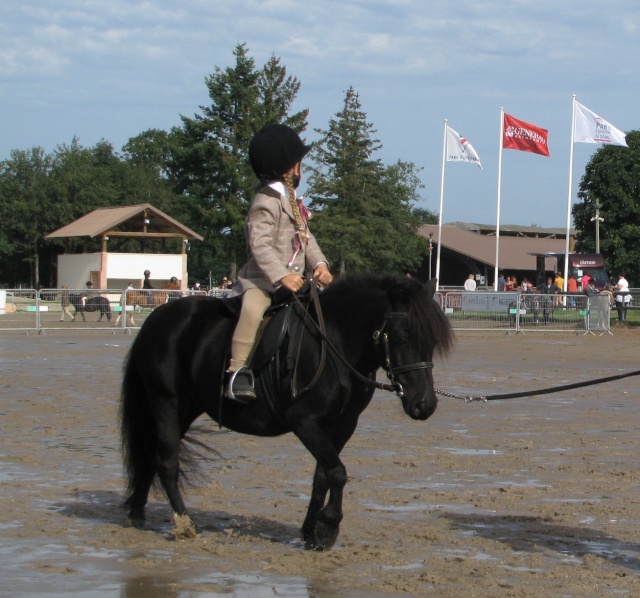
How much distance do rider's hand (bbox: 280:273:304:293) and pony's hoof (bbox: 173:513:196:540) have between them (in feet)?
5.16

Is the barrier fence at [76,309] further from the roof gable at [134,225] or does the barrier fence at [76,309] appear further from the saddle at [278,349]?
the roof gable at [134,225]

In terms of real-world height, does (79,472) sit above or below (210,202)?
below

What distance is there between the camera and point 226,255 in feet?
283

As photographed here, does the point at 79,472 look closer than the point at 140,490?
No

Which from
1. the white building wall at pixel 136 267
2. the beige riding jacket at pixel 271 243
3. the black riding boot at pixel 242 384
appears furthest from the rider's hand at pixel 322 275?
the white building wall at pixel 136 267

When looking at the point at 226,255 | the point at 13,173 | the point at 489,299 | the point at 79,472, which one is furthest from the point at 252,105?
the point at 79,472

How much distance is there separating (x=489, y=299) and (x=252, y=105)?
49.0 metres

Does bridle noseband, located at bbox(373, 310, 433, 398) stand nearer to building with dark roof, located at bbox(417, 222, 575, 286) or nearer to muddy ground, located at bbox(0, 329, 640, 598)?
muddy ground, located at bbox(0, 329, 640, 598)

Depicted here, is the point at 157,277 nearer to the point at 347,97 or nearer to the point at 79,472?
the point at 347,97

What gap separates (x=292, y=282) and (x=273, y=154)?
0.89 meters

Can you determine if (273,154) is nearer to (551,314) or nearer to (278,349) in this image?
(278,349)

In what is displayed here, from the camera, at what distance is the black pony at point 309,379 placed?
19.8 ft

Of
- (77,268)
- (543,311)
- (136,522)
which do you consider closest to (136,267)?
(77,268)

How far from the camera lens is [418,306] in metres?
6.03
